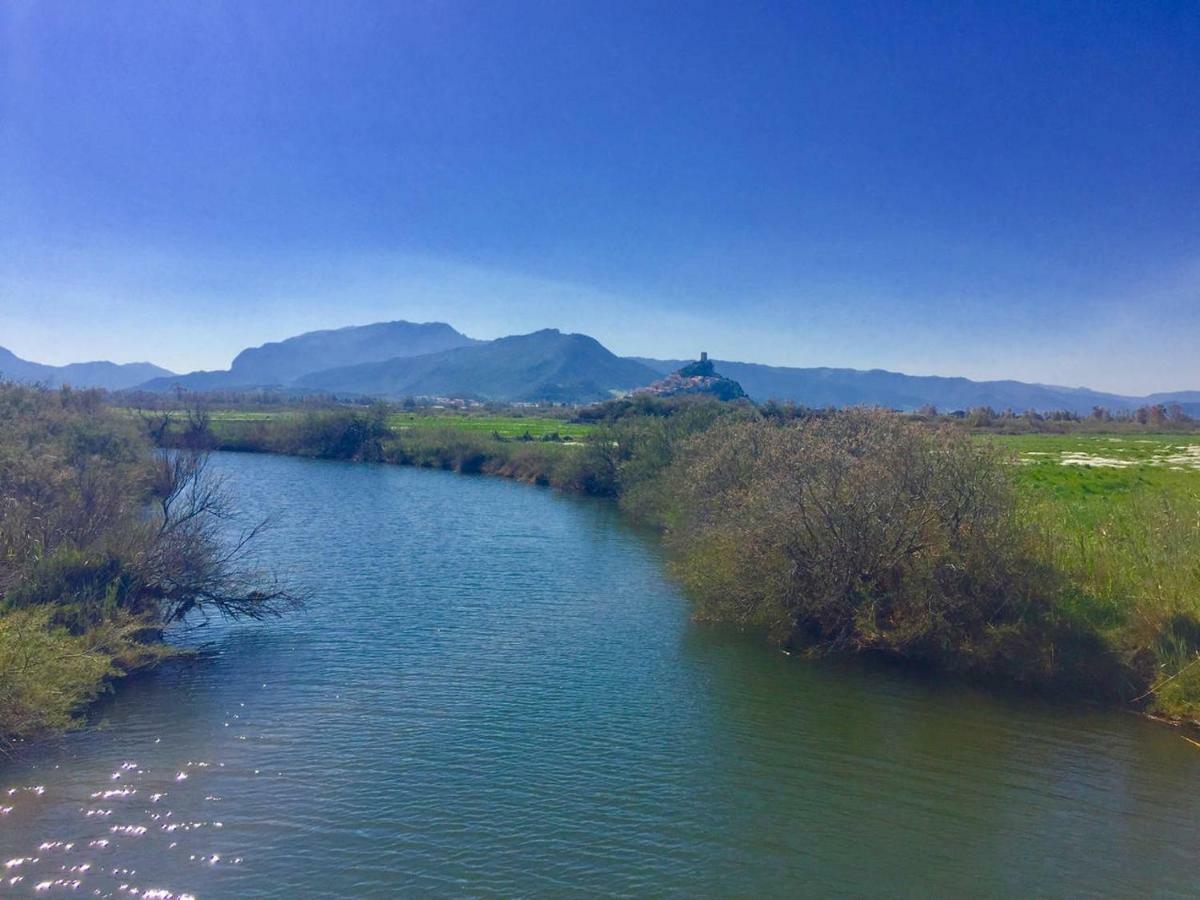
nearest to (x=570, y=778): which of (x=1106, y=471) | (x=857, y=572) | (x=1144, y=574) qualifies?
(x=857, y=572)

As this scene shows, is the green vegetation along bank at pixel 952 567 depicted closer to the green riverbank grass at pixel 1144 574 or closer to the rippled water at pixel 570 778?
the green riverbank grass at pixel 1144 574

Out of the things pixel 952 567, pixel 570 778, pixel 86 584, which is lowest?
pixel 570 778

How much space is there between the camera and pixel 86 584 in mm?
18312

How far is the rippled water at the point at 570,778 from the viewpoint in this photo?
37.8 feet

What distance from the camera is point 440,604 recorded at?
2536 centimetres

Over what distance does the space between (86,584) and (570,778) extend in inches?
490

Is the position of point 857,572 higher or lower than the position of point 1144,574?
lower

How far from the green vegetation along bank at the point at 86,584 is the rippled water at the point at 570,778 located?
86cm

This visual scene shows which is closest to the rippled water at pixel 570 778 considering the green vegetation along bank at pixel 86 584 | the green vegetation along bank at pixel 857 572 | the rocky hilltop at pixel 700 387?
the green vegetation along bank at pixel 86 584

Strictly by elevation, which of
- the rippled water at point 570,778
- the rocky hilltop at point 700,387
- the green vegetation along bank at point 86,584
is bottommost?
the rippled water at point 570,778

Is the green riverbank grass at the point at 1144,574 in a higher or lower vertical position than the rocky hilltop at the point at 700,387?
lower

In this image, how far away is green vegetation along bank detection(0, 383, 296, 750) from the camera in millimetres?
14586

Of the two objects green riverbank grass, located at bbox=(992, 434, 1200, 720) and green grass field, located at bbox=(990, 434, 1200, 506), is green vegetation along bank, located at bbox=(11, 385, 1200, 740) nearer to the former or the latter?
green riverbank grass, located at bbox=(992, 434, 1200, 720)

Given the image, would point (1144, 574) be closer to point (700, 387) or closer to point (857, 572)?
point (857, 572)
